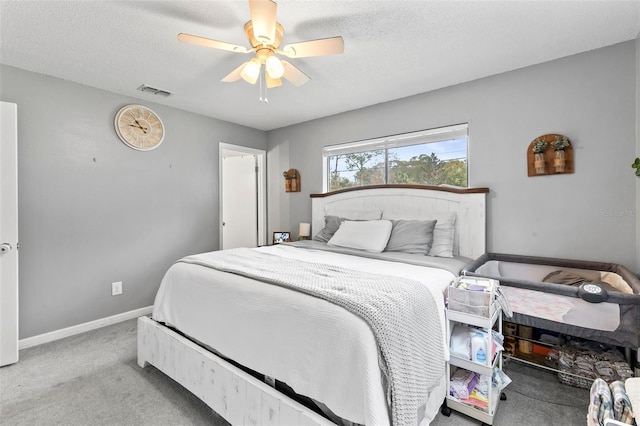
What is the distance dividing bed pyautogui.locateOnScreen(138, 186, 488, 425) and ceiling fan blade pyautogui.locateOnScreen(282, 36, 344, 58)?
1.41m

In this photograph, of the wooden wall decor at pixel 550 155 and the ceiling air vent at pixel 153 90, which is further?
the ceiling air vent at pixel 153 90

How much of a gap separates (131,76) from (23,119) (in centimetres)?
100

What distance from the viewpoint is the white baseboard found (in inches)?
105

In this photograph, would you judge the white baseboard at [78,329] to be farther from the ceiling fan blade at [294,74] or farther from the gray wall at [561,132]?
the gray wall at [561,132]

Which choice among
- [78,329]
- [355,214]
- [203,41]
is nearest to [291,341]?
[203,41]

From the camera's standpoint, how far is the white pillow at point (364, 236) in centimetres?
286

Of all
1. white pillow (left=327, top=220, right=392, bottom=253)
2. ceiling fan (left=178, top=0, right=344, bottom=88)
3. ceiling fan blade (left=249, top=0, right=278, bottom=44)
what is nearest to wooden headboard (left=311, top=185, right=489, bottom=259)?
white pillow (left=327, top=220, right=392, bottom=253)

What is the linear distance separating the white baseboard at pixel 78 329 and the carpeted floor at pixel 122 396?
0.53 ft

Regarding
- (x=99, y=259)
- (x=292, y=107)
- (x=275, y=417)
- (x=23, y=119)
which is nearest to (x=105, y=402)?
(x=275, y=417)

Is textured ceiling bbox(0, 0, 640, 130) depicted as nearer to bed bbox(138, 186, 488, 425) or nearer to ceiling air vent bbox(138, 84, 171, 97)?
ceiling air vent bbox(138, 84, 171, 97)

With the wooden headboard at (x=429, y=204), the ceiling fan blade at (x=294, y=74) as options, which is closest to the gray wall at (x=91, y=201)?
the wooden headboard at (x=429, y=204)

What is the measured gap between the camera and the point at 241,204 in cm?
494

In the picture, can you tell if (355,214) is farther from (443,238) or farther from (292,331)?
(292,331)

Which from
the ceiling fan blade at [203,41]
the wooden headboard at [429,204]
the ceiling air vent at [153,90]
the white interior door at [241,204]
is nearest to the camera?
the ceiling fan blade at [203,41]
